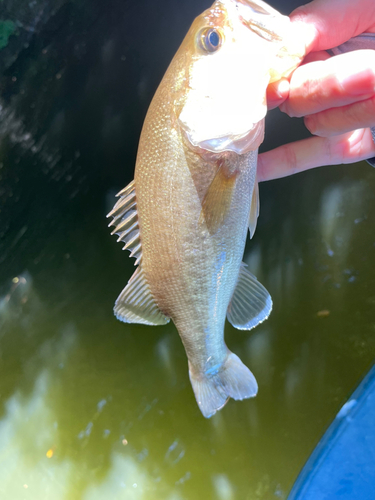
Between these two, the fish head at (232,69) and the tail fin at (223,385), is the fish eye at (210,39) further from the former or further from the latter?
the tail fin at (223,385)

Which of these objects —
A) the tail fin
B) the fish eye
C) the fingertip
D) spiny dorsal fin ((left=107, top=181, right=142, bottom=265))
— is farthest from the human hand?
the tail fin

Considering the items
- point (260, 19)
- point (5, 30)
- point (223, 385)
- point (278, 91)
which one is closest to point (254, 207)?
point (278, 91)

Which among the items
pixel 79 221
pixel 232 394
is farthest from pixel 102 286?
pixel 232 394

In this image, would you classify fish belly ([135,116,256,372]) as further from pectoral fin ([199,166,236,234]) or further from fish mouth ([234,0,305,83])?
fish mouth ([234,0,305,83])

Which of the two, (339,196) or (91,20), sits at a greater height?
(91,20)

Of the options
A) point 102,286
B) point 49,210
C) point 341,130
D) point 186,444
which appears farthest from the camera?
point 186,444

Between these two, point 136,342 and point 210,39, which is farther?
point 136,342

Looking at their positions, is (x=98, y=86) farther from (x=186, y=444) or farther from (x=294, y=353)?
(x=186, y=444)

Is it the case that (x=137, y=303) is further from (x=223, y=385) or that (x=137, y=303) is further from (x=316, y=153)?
(x=316, y=153)
